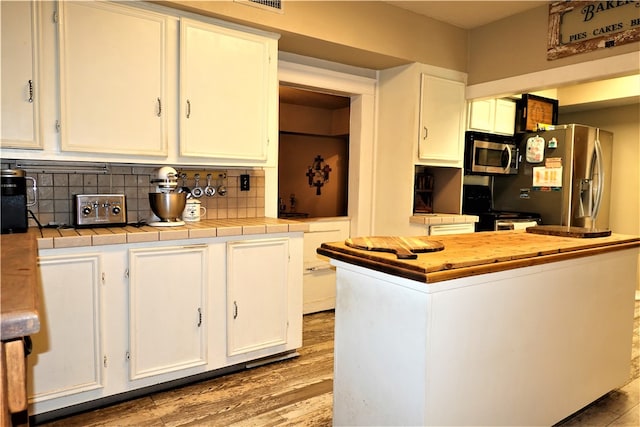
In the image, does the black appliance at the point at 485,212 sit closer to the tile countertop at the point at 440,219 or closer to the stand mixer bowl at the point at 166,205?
the tile countertop at the point at 440,219

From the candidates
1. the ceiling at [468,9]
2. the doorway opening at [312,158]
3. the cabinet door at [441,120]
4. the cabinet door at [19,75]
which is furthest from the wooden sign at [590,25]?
the cabinet door at [19,75]

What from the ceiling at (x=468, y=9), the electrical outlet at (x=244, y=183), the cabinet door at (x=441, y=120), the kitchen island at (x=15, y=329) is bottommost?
the kitchen island at (x=15, y=329)

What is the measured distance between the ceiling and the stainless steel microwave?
3.27 ft

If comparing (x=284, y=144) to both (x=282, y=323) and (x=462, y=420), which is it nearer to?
(x=282, y=323)

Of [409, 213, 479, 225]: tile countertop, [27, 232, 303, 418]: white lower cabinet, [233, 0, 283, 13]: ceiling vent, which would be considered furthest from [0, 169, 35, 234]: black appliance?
[409, 213, 479, 225]: tile countertop

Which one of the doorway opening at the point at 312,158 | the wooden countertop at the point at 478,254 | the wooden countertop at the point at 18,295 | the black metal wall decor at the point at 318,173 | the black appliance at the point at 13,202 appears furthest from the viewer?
the black metal wall decor at the point at 318,173

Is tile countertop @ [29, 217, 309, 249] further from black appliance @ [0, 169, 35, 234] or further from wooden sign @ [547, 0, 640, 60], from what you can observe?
wooden sign @ [547, 0, 640, 60]

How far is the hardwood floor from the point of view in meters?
2.06

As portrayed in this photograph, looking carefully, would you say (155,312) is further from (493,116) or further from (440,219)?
(493,116)

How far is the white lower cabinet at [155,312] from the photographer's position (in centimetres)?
196

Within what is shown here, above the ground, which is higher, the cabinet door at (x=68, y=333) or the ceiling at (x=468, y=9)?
the ceiling at (x=468, y=9)

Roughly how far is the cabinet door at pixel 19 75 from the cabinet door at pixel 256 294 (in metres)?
1.15

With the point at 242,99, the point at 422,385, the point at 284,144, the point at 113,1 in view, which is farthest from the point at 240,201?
the point at 284,144

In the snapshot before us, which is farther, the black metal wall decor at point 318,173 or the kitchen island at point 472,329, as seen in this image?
the black metal wall decor at point 318,173
